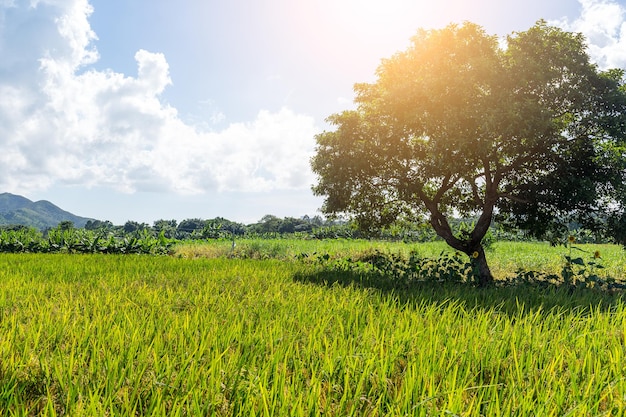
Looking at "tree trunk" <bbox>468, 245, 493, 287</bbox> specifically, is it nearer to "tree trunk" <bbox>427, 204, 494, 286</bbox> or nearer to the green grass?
"tree trunk" <bbox>427, 204, 494, 286</bbox>

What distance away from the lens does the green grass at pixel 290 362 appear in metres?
2.59

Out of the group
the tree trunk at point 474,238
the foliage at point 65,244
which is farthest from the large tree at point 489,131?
the foliage at point 65,244

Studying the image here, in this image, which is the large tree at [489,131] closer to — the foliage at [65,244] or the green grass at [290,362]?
the green grass at [290,362]

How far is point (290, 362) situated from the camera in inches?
134

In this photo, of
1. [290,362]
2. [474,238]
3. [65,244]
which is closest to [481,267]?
[474,238]

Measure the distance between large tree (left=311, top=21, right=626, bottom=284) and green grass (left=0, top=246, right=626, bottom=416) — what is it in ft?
20.2

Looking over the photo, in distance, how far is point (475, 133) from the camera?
10570 millimetres

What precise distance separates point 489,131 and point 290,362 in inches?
354

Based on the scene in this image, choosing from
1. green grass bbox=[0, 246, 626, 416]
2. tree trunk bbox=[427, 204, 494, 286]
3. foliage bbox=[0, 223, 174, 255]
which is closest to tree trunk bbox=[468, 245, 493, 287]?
tree trunk bbox=[427, 204, 494, 286]

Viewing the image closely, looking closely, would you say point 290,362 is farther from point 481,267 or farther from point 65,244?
point 65,244

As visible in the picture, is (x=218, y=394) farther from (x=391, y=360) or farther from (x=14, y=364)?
(x=14, y=364)

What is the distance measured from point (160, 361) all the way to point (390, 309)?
3302mm

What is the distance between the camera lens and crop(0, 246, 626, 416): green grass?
2.59 m

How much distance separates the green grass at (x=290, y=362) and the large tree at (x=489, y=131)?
6.17 metres
